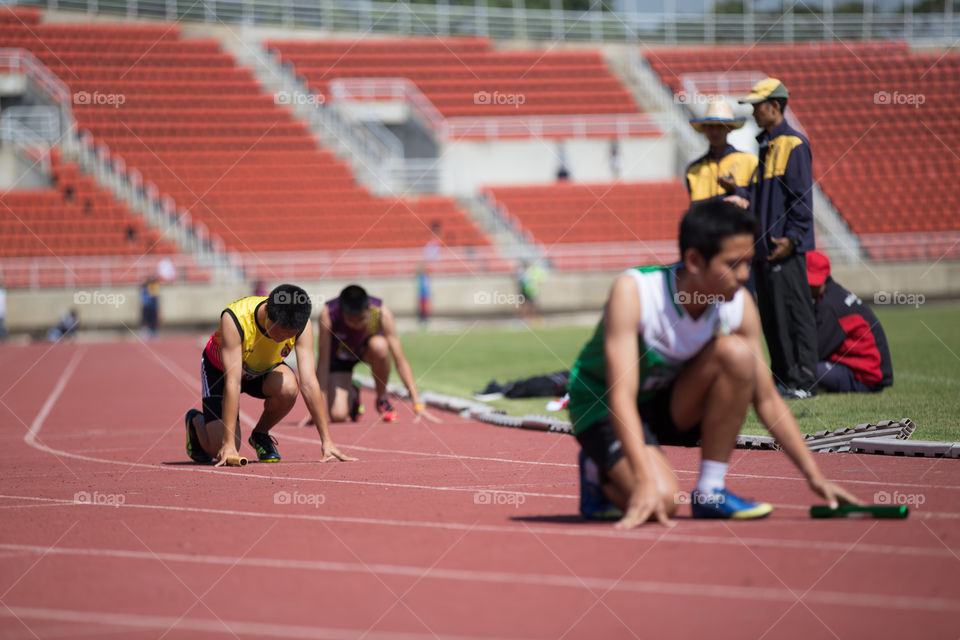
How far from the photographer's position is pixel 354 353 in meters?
12.5

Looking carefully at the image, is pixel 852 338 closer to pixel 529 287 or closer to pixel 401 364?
pixel 401 364

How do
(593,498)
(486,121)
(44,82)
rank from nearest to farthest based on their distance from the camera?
(593,498) → (44,82) → (486,121)

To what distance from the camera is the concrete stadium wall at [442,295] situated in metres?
31.6

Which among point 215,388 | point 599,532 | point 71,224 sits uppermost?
point 599,532

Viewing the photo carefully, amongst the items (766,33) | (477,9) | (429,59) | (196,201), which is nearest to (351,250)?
(196,201)

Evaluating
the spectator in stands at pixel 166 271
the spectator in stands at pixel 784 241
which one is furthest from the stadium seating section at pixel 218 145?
the spectator in stands at pixel 784 241

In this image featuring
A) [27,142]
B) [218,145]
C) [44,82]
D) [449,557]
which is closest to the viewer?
[449,557]

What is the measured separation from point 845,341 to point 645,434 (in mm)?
6743

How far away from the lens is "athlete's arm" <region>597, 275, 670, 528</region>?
17.0 ft

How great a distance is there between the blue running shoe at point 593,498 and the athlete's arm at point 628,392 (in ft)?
1.04

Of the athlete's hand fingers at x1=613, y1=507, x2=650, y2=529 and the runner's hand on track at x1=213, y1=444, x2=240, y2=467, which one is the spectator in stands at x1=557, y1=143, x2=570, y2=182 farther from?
the athlete's hand fingers at x1=613, y1=507, x2=650, y2=529

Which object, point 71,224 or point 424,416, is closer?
point 424,416

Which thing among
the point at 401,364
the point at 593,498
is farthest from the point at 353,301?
the point at 593,498

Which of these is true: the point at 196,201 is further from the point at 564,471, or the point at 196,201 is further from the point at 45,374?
the point at 564,471
